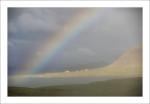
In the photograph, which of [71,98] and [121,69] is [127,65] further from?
[71,98]

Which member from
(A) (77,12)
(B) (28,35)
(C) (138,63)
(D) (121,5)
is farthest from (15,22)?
(C) (138,63)

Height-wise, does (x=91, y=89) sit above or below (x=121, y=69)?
below

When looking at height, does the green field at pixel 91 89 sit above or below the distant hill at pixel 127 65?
below

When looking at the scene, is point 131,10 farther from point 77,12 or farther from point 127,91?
point 127,91

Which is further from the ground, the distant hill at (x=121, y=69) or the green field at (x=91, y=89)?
the distant hill at (x=121, y=69)

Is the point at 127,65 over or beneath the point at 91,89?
over

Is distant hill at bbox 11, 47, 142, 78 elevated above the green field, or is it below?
above

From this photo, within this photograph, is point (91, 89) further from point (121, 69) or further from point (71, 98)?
point (121, 69)

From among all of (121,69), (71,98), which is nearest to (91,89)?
(71,98)
